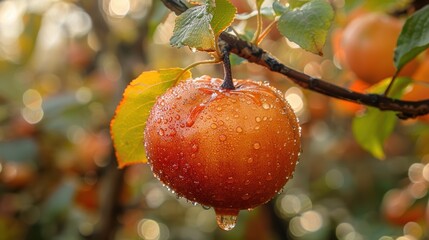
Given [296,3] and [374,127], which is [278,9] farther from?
[374,127]

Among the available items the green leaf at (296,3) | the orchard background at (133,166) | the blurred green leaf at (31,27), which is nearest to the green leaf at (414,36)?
the green leaf at (296,3)

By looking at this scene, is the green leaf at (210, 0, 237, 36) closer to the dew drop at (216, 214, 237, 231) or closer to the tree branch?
the tree branch

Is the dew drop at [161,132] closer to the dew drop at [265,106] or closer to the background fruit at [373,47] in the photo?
the dew drop at [265,106]

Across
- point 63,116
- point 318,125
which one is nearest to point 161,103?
point 63,116

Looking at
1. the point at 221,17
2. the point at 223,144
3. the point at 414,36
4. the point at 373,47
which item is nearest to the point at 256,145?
the point at 223,144

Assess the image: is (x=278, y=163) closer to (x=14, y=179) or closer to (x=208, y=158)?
(x=208, y=158)

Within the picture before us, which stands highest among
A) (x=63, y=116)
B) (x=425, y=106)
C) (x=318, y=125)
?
(x=425, y=106)
